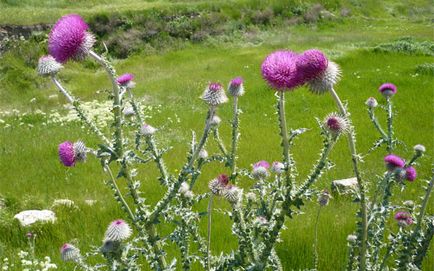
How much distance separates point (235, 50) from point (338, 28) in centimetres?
957

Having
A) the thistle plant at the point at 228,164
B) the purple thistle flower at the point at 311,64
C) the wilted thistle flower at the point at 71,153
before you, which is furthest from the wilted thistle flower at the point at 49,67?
the purple thistle flower at the point at 311,64

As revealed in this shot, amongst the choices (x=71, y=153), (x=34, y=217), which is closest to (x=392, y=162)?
(x=71, y=153)

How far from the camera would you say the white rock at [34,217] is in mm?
5740

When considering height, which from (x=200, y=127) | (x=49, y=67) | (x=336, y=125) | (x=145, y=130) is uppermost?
(x=49, y=67)

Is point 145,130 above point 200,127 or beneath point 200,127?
above

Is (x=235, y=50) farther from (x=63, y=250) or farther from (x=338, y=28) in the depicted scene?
(x=63, y=250)

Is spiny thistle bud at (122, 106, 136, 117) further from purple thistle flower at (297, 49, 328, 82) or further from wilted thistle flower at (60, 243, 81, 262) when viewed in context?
purple thistle flower at (297, 49, 328, 82)

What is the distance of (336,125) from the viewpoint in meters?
2.32

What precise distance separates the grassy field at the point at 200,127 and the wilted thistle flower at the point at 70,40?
3.15 ft

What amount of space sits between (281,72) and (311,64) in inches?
6.4

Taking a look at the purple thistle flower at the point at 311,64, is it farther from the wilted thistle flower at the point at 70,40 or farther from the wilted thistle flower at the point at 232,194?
the wilted thistle flower at the point at 70,40

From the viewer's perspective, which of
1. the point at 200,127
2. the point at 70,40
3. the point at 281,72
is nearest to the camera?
the point at 281,72

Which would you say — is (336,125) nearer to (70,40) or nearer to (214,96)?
(214,96)

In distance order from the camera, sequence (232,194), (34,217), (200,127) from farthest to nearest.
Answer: (200,127) → (34,217) → (232,194)
